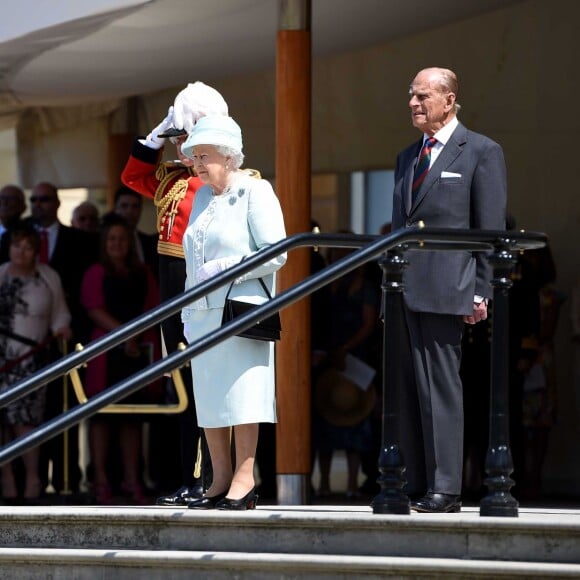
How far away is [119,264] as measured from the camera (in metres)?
10.6

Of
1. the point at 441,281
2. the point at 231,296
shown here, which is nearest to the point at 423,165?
the point at 441,281

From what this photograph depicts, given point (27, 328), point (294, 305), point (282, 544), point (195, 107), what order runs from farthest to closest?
point (27, 328)
point (294, 305)
point (195, 107)
point (282, 544)

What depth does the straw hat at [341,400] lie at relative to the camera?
1105 centimetres

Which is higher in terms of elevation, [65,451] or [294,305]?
[294,305]

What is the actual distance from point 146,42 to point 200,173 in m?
4.30

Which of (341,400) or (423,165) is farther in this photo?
(341,400)

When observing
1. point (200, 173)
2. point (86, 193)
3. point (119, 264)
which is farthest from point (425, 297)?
point (86, 193)

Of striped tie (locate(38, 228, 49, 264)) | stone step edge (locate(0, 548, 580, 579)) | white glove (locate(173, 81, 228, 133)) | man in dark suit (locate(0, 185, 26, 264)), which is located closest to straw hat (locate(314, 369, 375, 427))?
striped tie (locate(38, 228, 49, 264))

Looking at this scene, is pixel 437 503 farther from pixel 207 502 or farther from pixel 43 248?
pixel 43 248

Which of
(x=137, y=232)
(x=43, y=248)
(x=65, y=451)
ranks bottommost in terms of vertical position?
(x=65, y=451)

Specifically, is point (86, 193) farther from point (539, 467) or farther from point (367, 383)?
point (539, 467)

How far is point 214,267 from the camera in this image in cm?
638

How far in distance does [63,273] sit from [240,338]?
16.2 feet

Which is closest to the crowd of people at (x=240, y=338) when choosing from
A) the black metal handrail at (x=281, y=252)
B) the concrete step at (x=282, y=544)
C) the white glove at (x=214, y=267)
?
the white glove at (x=214, y=267)
